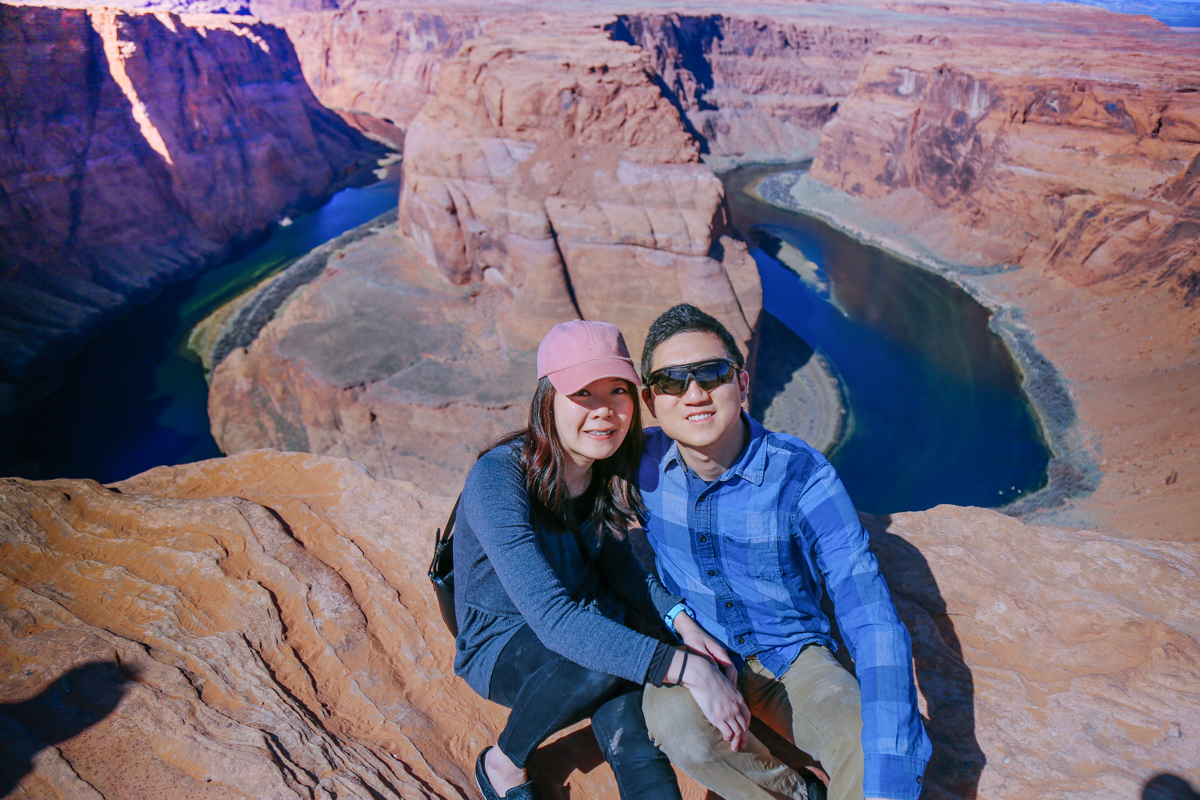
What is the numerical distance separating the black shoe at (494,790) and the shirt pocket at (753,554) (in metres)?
1.29

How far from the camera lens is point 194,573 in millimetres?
3801

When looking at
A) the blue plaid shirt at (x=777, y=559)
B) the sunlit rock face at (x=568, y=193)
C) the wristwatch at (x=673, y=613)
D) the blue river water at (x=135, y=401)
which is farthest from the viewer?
the blue river water at (x=135, y=401)

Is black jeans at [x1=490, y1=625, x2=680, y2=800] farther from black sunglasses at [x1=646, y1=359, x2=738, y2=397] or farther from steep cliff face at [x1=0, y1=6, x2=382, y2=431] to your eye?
steep cliff face at [x1=0, y1=6, x2=382, y2=431]

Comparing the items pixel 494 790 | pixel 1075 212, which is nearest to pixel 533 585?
pixel 494 790

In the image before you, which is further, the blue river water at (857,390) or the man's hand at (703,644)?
the blue river water at (857,390)

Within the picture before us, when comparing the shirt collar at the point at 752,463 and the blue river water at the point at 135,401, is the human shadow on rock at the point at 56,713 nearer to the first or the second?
the shirt collar at the point at 752,463

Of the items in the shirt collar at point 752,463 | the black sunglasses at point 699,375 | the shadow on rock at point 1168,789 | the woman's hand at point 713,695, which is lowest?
the shadow on rock at point 1168,789

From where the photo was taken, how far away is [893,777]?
221 centimetres

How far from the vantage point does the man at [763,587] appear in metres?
2.34

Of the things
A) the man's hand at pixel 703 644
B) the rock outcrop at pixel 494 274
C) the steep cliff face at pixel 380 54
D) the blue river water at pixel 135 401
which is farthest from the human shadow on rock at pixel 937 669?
the steep cliff face at pixel 380 54

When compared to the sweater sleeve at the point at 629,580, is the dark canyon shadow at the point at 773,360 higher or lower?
lower

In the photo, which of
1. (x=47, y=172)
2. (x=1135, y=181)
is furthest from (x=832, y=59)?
(x=47, y=172)

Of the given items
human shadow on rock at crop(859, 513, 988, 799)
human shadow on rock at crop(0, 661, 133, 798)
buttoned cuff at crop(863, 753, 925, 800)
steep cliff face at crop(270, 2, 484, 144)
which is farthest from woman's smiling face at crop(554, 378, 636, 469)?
steep cliff face at crop(270, 2, 484, 144)

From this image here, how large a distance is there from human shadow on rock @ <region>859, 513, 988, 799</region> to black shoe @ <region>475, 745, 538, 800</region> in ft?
5.83
